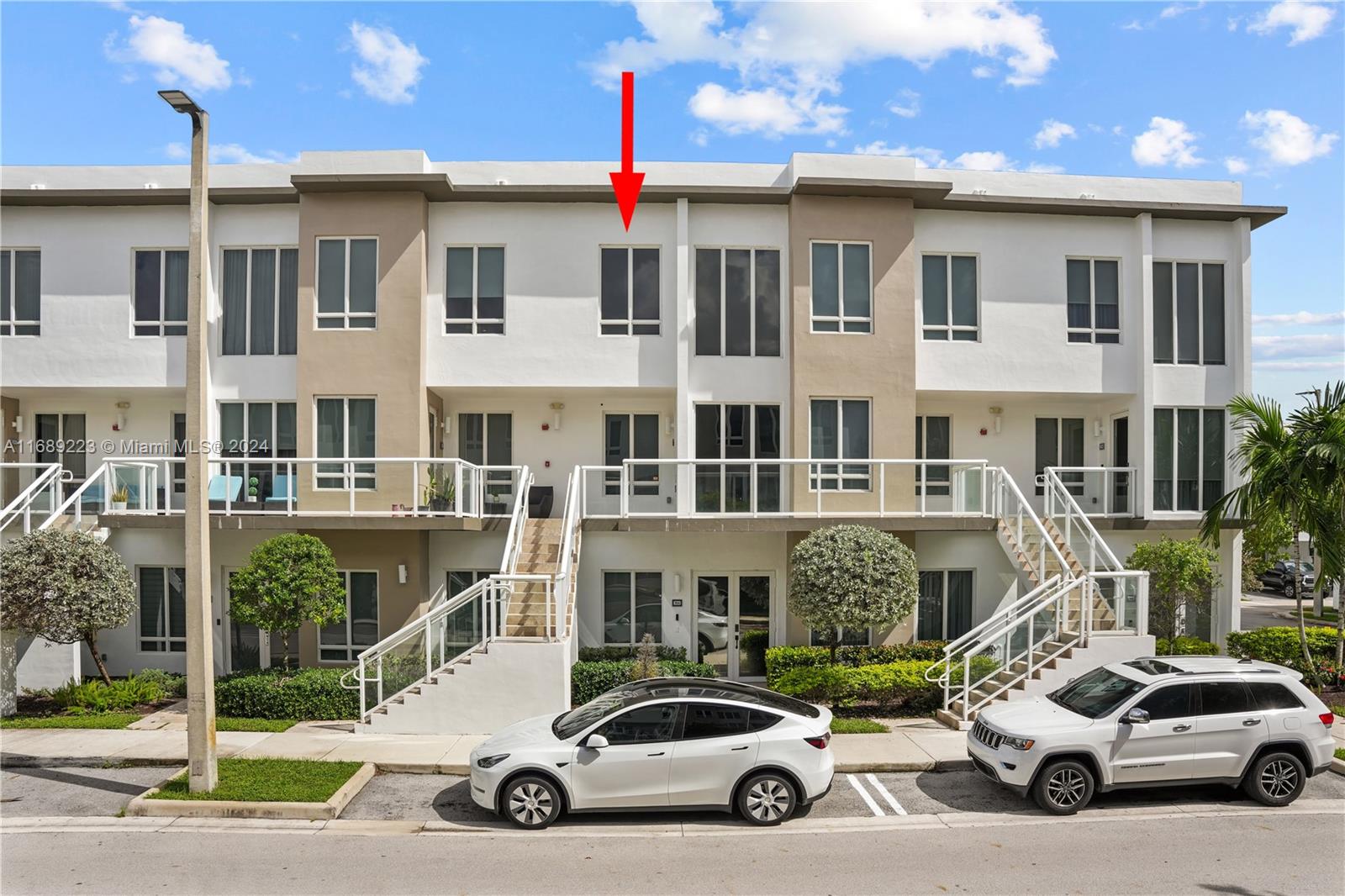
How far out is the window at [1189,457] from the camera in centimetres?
1820

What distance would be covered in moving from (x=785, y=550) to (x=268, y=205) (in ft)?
40.8

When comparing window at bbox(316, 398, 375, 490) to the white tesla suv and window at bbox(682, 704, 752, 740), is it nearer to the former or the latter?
the white tesla suv

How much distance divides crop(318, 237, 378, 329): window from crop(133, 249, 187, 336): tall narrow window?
311 cm

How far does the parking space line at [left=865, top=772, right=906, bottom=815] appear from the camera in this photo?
32.6 ft

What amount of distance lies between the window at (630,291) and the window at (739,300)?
0.89 meters

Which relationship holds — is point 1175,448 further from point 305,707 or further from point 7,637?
point 7,637

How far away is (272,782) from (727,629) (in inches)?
362

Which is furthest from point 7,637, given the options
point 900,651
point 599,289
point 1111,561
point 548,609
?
point 1111,561

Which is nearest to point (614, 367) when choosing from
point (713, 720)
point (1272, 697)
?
point (713, 720)

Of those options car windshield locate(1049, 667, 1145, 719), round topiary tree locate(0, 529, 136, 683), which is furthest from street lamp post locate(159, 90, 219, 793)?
car windshield locate(1049, 667, 1145, 719)

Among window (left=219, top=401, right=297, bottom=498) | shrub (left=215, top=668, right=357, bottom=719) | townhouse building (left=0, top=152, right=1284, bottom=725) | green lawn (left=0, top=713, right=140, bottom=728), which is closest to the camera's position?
green lawn (left=0, top=713, right=140, bottom=728)

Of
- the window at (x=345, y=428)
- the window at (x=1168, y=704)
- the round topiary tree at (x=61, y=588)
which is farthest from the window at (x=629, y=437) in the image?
the window at (x=1168, y=704)

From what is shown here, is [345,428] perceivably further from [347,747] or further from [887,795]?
[887,795]

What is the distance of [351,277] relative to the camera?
1727cm
